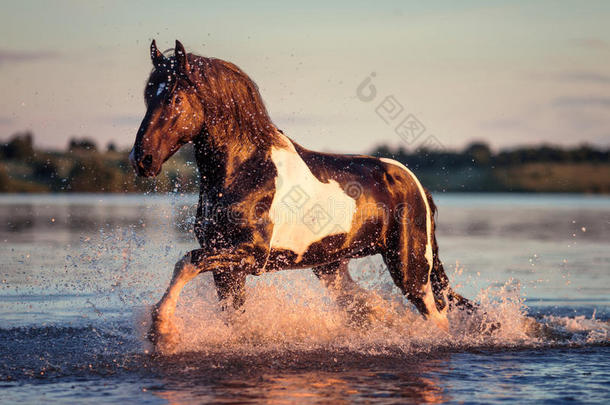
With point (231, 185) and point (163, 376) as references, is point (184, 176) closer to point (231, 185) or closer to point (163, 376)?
point (231, 185)

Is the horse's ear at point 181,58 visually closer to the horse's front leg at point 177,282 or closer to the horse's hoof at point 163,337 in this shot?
the horse's front leg at point 177,282

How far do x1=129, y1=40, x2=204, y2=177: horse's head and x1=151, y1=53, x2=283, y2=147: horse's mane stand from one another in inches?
2.6

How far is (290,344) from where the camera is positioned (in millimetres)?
7191

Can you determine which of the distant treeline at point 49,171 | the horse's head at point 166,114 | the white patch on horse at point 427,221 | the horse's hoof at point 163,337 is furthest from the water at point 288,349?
the distant treeline at point 49,171

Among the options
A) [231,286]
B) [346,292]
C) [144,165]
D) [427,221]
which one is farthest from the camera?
[346,292]

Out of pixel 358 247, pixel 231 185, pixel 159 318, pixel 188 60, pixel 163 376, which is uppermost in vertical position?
pixel 188 60

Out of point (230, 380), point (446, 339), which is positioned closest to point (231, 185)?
point (230, 380)

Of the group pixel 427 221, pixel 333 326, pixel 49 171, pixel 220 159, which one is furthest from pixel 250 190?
pixel 49 171

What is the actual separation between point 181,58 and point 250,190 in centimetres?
116

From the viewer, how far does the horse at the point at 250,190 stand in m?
6.26

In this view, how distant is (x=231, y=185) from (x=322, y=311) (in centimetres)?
184

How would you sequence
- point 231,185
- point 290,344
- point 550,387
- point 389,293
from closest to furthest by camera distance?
point 550,387 < point 231,185 < point 290,344 < point 389,293

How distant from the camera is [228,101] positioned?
21.5ft

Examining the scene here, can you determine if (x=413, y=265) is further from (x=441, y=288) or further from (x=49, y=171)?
(x=49, y=171)
